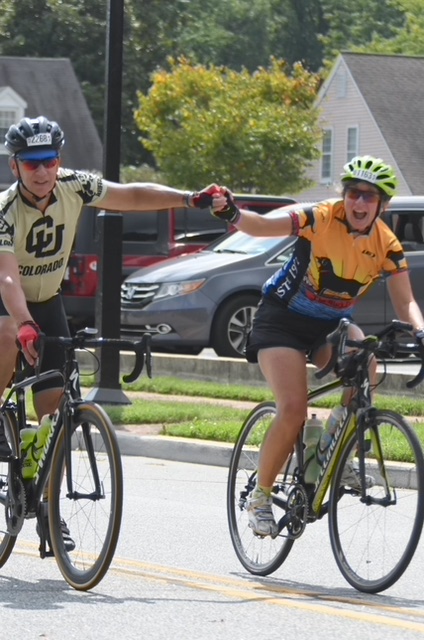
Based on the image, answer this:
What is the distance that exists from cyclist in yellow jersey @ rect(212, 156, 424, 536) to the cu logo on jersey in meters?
0.71

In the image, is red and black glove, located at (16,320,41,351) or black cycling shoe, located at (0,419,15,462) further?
black cycling shoe, located at (0,419,15,462)

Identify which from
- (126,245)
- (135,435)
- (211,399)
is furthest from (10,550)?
(126,245)

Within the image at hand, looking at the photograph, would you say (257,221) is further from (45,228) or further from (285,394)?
(45,228)

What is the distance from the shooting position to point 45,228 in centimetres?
695

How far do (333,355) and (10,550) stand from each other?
1.69m

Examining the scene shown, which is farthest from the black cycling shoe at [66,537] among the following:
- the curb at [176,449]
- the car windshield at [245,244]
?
the car windshield at [245,244]

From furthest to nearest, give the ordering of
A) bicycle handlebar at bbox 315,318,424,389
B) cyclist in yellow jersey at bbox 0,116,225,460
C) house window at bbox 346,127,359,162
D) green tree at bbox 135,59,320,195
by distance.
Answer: house window at bbox 346,127,359,162, green tree at bbox 135,59,320,195, cyclist in yellow jersey at bbox 0,116,225,460, bicycle handlebar at bbox 315,318,424,389

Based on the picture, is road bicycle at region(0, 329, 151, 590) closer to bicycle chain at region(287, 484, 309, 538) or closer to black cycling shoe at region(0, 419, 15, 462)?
black cycling shoe at region(0, 419, 15, 462)

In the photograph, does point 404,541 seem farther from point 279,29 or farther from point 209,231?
point 279,29

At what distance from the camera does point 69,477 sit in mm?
6785

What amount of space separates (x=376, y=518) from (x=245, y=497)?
3.05 feet

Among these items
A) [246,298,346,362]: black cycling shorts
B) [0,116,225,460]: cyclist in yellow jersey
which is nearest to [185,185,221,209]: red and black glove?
[0,116,225,460]: cyclist in yellow jersey

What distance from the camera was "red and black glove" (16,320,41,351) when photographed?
6531mm

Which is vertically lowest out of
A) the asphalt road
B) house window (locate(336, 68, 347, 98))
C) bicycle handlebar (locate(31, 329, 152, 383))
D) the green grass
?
the green grass
